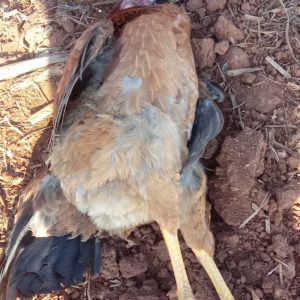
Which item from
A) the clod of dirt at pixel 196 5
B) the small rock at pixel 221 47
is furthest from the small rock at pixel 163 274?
the clod of dirt at pixel 196 5

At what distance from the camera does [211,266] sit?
3.63 m

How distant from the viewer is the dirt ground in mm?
3732

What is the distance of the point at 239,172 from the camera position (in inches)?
148

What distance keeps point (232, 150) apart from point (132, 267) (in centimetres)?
90

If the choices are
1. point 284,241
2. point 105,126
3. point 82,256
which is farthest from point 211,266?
point 105,126

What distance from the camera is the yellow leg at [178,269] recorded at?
11.6 feet

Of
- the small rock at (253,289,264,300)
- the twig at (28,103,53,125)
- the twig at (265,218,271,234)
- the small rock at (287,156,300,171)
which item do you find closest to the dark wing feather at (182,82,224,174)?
the small rock at (287,156,300,171)

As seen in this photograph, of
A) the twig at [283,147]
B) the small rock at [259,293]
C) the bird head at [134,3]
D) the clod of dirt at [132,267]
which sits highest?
the bird head at [134,3]

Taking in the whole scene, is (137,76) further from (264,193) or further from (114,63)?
(264,193)

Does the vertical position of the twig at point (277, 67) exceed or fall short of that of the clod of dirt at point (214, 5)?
it falls short

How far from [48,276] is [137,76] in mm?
1186

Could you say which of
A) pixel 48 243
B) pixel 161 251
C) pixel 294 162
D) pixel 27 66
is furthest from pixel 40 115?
pixel 294 162

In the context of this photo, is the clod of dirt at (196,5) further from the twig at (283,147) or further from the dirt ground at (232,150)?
the twig at (283,147)

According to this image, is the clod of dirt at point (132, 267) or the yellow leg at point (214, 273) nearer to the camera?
the yellow leg at point (214, 273)
